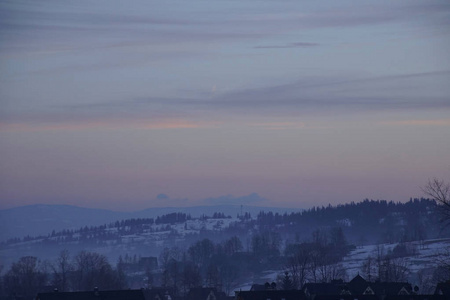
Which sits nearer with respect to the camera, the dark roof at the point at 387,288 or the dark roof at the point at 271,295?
the dark roof at the point at 271,295

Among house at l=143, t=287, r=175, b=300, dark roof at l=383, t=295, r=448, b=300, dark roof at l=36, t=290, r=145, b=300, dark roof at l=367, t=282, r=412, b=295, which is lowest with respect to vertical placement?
dark roof at l=383, t=295, r=448, b=300

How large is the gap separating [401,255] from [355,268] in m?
21.4

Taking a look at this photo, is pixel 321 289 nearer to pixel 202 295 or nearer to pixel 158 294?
pixel 202 295

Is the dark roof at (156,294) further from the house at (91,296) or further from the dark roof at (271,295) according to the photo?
the dark roof at (271,295)

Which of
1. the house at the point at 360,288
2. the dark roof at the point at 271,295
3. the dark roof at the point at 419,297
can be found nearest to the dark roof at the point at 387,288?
the house at the point at 360,288

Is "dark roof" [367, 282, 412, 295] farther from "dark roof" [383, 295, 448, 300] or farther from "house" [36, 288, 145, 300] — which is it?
"house" [36, 288, 145, 300]

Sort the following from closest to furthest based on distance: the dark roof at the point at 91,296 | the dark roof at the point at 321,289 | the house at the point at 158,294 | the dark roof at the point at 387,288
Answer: the dark roof at the point at 91,296, the dark roof at the point at 387,288, the dark roof at the point at 321,289, the house at the point at 158,294

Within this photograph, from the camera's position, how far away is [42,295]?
71.6m

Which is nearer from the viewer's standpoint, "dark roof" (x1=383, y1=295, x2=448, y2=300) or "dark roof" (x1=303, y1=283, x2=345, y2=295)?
"dark roof" (x1=383, y1=295, x2=448, y2=300)

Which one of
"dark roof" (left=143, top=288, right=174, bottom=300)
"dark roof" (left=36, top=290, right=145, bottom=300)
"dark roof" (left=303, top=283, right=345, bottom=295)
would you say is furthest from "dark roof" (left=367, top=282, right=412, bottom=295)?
"dark roof" (left=36, top=290, right=145, bottom=300)

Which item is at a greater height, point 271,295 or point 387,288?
point 271,295

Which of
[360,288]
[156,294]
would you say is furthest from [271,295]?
[156,294]

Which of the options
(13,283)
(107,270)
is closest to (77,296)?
(13,283)

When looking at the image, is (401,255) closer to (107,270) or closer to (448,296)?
(107,270)
